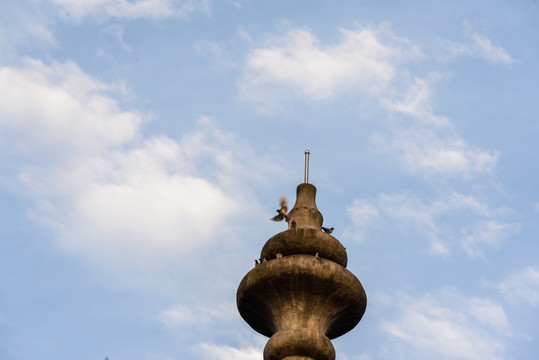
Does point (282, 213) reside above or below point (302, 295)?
above

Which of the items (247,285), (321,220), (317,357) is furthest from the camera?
(321,220)

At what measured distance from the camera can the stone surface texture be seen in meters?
37.9

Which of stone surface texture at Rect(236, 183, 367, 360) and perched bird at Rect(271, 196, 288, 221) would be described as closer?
stone surface texture at Rect(236, 183, 367, 360)

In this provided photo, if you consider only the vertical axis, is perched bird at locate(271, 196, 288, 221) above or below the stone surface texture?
above

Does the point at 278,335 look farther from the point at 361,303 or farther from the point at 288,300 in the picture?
the point at 361,303

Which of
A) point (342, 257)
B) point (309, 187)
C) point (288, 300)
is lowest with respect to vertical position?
point (288, 300)

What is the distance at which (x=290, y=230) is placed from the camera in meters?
41.4

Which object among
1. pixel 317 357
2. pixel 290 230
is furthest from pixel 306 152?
pixel 317 357

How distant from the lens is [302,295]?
3916cm

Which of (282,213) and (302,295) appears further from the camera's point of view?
(282,213)

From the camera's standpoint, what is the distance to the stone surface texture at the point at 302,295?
124ft

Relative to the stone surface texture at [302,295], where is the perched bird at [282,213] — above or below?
above

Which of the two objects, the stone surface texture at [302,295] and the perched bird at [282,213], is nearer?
the stone surface texture at [302,295]

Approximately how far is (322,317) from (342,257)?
3.32m
